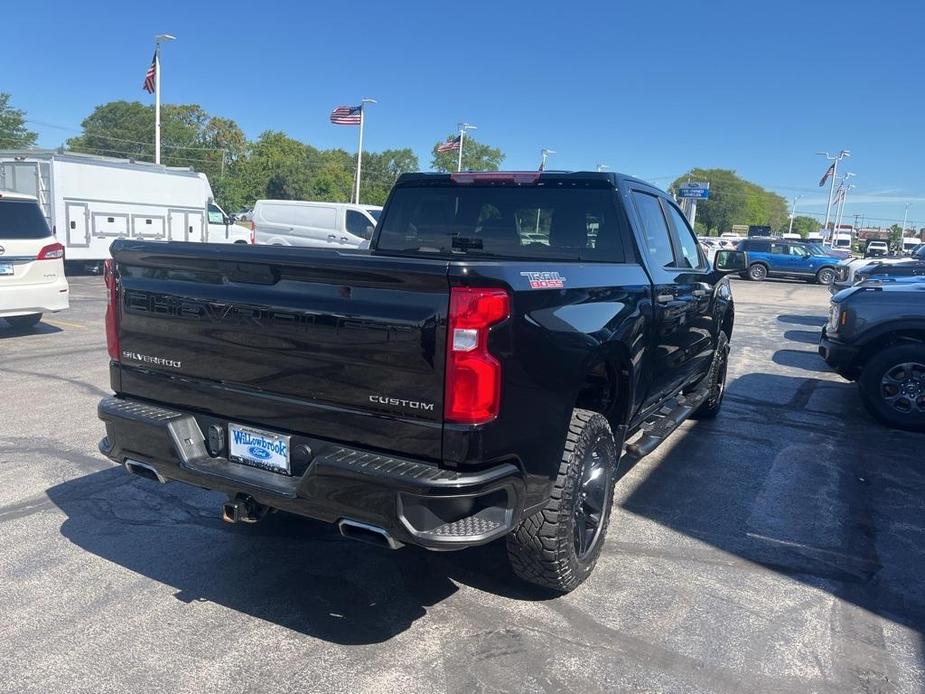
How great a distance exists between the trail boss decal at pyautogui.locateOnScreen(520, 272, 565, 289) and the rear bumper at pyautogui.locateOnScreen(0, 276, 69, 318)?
27.5 feet

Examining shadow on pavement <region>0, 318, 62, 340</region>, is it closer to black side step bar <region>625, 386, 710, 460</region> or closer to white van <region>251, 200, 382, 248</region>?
black side step bar <region>625, 386, 710, 460</region>

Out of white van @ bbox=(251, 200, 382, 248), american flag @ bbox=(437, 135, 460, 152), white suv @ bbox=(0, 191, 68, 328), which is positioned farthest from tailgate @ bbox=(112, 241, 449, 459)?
american flag @ bbox=(437, 135, 460, 152)

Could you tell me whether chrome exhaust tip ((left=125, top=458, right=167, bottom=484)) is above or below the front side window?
below

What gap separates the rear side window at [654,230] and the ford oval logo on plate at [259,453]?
2520 mm

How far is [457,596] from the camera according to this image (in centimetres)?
364

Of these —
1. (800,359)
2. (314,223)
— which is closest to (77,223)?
(314,223)

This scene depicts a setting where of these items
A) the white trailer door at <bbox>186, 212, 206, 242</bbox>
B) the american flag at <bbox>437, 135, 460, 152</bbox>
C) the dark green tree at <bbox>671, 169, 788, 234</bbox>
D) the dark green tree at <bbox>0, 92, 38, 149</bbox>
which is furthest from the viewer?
the dark green tree at <bbox>671, 169, 788, 234</bbox>

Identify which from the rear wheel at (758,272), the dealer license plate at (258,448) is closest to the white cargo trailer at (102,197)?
the dealer license plate at (258,448)

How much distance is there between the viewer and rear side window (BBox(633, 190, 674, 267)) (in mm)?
4672

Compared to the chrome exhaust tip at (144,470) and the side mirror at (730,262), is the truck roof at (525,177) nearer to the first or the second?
the side mirror at (730,262)

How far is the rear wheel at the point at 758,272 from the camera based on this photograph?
3080 centimetres

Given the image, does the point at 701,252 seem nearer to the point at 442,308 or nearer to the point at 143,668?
the point at 442,308

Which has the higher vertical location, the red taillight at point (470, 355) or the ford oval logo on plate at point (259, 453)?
the red taillight at point (470, 355)

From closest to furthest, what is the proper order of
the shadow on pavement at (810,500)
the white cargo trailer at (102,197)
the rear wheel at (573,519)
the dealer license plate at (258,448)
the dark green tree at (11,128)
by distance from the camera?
the dealer license plate at (258,448), the rear wheel at (573,519), the shadow on pavement at (810,500), the white cargo trailer at (102,197), the dark green tree at (11,128)
